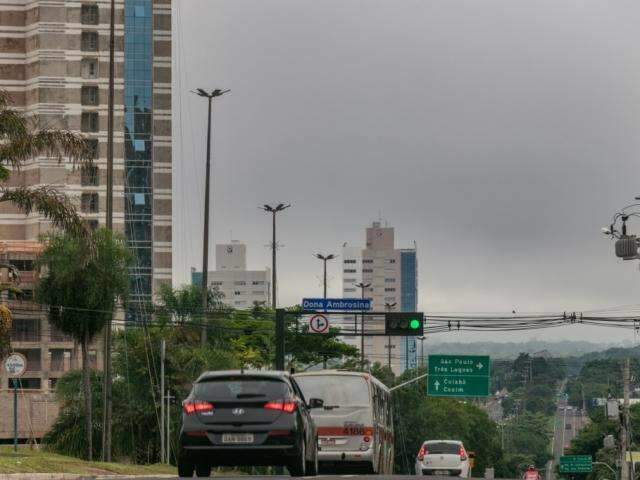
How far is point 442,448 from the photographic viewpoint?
1937 inches

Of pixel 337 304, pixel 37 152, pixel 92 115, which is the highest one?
pixel 92 115

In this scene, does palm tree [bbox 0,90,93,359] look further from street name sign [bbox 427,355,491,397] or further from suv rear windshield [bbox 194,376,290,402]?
street name sign [bbox 427,355,491,397]

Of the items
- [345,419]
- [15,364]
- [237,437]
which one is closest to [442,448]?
[345,419]

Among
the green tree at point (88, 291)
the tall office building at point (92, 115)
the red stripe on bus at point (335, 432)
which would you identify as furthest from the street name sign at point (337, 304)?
the tall office building at point (92, 115)

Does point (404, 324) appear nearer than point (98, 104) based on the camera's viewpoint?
Yes

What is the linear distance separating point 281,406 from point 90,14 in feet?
324

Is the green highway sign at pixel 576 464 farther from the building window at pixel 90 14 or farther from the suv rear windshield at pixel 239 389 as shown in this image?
the suv rear windshield at pixel 239 389

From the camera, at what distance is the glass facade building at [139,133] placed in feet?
406

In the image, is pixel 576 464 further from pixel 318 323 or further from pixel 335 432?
pixel 335 432

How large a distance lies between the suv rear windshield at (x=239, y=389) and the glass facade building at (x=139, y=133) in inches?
3869

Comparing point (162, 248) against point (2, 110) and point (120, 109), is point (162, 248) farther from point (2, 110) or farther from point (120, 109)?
point (2, 110)

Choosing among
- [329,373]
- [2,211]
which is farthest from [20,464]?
[2,211]

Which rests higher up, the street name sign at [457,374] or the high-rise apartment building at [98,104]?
the high-rise apartment building at [98,104]

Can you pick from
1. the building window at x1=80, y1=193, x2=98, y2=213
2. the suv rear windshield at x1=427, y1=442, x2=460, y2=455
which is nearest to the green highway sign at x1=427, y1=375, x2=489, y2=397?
the suv rear windshield at x1=427, y1=442, x2=460, y2=455
